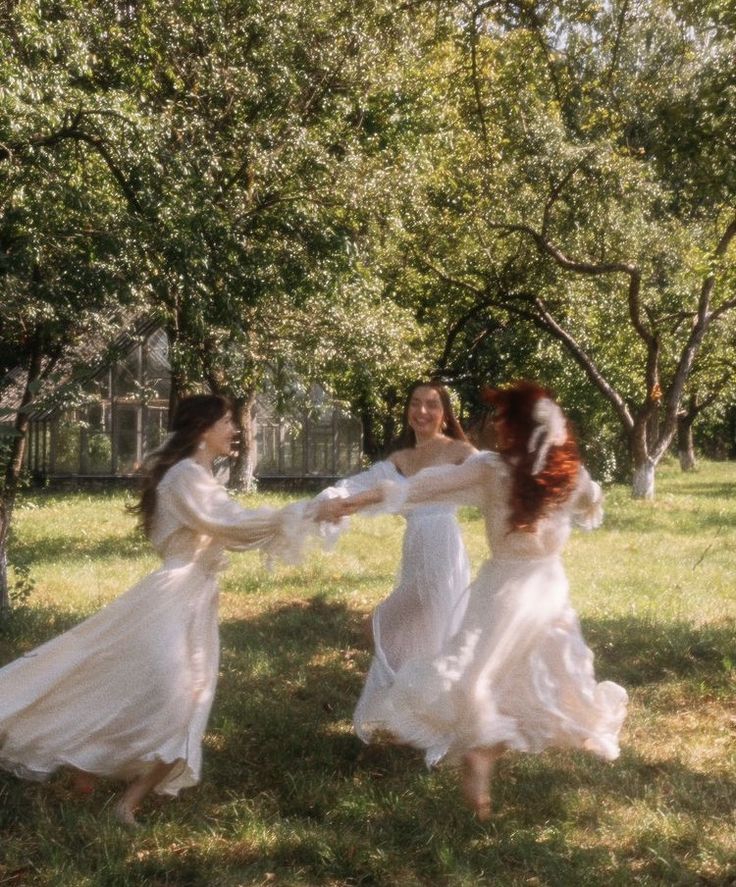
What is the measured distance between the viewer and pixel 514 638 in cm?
617

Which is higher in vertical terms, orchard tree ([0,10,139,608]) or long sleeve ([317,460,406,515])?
orchard tree ([0,10,139,608])

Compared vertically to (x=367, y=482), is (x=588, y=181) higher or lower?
higher

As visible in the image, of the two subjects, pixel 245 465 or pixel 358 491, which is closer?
pixel 358 491

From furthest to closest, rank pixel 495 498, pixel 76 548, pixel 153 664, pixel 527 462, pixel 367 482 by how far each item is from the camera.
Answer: pixel 76 548
pixel 367 482
pixel 495 498
pixel 527 462
pixel 153 664

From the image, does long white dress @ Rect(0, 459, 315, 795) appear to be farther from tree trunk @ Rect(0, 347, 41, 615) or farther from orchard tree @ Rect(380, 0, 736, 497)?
orchard tree @ Rect(380, 0, 736, 497)

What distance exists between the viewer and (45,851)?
5574 millimetres

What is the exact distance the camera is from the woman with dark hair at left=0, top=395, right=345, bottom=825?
596cm

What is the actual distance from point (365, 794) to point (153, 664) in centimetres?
137

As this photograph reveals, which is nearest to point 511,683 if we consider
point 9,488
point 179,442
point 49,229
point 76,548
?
point 179,442

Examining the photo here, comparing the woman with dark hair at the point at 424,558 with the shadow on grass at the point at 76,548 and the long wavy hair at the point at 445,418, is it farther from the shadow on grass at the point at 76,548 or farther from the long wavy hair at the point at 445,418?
the shadow on grass at the point at 76,548

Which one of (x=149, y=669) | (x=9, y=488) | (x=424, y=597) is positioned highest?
(x=9, y=488)

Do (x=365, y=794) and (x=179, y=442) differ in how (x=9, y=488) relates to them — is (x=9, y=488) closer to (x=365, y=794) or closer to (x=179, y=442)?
(x=179, y=442)

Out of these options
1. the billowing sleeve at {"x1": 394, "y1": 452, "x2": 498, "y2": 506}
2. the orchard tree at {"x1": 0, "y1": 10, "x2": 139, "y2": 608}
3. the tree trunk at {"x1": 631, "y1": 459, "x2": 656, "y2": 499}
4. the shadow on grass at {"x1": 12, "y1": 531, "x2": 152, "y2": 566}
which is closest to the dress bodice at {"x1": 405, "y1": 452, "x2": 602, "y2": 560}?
the billowing sleeve at {"x1": 394, "y1": 452, "x2": 498, "y2": 506}

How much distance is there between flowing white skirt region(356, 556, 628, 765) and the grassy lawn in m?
0.39
